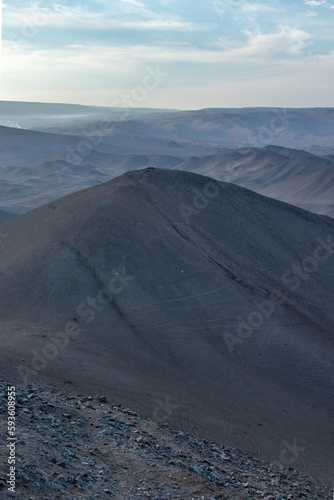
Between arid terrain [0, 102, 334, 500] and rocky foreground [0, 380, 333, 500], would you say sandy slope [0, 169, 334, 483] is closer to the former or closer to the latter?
arid terrain [0, 102, 334, 500]

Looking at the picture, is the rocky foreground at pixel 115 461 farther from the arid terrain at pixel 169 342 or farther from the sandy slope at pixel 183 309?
the sandy slope at pixel 183 309

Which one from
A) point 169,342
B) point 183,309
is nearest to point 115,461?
point 169,342

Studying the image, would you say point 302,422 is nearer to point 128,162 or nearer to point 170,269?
point 170,269

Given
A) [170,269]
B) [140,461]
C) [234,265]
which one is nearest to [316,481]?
[140,461]

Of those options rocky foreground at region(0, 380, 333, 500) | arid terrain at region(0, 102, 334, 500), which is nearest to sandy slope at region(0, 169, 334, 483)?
arid terrain at region(0, 102, 334, 500)

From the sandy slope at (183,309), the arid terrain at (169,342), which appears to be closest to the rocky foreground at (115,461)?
the arid terrain at (169,342)

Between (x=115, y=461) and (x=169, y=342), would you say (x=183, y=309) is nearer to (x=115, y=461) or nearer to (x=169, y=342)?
(x=169, y=342)
